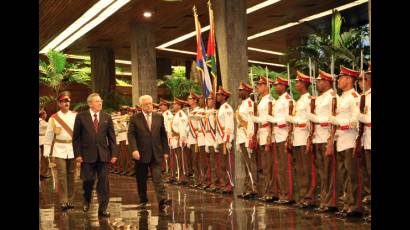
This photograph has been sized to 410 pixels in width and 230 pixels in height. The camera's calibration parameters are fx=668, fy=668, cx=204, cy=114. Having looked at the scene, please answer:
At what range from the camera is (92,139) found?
33.6 feet

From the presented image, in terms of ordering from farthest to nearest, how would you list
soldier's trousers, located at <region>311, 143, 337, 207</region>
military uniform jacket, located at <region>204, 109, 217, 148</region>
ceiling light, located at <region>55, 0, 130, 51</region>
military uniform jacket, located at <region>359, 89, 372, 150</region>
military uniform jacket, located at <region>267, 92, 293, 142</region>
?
1. ceiling light, located at <region>55, 0, 130, 51</region>
2. military uniform jacket, located at <region>204, 109, 217, 148</region>
3. military uniform jacket, located at <region>267, 92, 293, 142</region>
4. soldier's trousers, located at <region>311, 143, 337, 207</region>
5. military uniform jacket, located at <region>359, 89, 372, 150</region>

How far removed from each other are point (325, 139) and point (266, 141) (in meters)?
1.67

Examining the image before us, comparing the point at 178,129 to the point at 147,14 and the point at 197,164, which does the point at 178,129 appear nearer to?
the point at 197,164

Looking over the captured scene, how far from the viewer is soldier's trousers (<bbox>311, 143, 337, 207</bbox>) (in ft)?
30.7

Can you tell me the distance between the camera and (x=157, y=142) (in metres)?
10.9

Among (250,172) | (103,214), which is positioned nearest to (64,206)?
(103,214)

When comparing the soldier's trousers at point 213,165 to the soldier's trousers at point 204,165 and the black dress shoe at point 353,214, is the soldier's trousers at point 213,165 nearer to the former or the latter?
the soldier's trousers at point 204,165

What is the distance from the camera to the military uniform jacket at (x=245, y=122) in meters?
11.6

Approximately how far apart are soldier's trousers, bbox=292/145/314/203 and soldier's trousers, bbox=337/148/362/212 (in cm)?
122

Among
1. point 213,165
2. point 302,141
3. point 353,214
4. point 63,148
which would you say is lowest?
point 353,214

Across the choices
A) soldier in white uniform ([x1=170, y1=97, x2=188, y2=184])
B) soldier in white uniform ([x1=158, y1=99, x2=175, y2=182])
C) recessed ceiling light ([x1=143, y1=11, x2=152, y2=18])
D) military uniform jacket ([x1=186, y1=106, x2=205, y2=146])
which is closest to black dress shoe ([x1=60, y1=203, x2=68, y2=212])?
military uniform jacket ([x1=186, y1=106, x2=205, y2=146])

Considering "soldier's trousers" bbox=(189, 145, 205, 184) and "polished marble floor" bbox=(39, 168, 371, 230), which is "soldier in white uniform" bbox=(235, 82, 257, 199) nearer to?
"polished marble floor" bbox=(39, 168, 371, 230)
